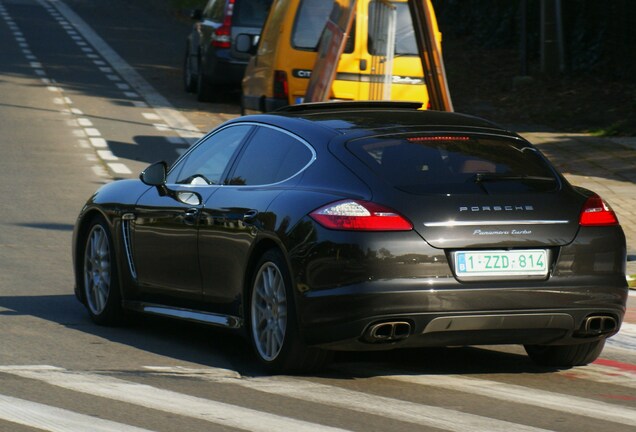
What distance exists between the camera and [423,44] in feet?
53.4

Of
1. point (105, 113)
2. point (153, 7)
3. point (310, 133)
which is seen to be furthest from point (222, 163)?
point (153, 7)

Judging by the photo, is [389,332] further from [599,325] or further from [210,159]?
[210,159]

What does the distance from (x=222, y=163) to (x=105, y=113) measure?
1553 centimetres

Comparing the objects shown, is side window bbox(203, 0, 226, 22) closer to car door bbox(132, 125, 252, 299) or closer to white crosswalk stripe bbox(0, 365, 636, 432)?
car door bbox(132, 125, 252, 299)

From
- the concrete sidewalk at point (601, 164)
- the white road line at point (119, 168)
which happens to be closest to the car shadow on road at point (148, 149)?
the white road line at point (119, 168)

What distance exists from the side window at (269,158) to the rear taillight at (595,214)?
4.68ft

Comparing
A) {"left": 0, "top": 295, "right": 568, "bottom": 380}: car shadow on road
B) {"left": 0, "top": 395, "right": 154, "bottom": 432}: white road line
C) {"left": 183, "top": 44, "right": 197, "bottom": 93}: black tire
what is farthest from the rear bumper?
{"left": 183, "top": 44, "right": 197, "bottom": 93}: black tire

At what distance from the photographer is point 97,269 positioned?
10.1 meters

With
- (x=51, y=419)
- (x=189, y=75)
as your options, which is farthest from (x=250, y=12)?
(x=51, y=419)

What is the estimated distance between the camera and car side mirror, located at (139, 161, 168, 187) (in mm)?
9406

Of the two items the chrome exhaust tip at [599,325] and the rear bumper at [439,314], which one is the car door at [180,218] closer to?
the rear bumper at [439,314]

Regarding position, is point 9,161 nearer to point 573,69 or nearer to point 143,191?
point 143,191

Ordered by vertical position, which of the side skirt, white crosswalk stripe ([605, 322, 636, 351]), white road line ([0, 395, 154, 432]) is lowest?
white crosswalk stripe ([605, 322, 636, 351])

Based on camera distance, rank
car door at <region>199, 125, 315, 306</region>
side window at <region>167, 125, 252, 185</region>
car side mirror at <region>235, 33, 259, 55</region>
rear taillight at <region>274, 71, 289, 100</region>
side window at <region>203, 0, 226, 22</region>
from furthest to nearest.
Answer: side window at <region>203, 0, 226, 22</region>, car side mirror at <region>235, 33, 259, 55</region>, rear taillight at <region>274, 71, 289, 100</region>, side window at <region>167, 125, 252, 185</region>, car door at <region>199, 125, 315, 306</region>
